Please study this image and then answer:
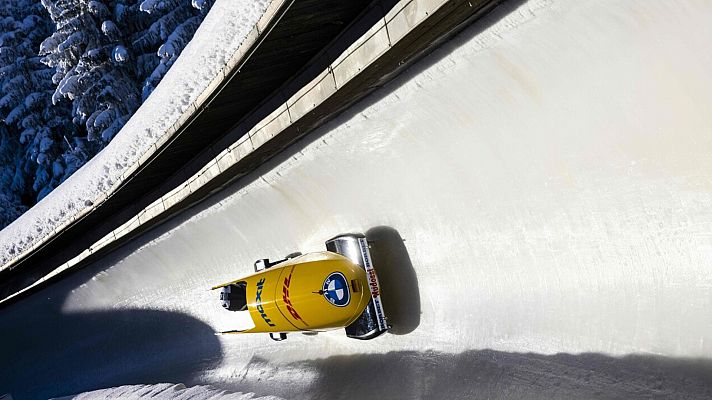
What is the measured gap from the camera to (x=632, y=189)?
3.15 m

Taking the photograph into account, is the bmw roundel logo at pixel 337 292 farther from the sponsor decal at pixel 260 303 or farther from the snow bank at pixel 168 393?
the snow bank at pixel 168 393

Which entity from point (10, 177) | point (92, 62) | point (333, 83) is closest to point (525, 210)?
point (333, 83)

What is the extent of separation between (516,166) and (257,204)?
3.22 m

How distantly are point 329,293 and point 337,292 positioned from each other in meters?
0.06

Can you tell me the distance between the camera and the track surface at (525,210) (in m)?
2.97

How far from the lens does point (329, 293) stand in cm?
451

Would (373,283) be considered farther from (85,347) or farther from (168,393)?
(85,347)

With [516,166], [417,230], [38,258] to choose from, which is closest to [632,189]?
[516,166]

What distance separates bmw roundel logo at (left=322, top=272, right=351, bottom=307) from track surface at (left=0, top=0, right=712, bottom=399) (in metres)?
0.51

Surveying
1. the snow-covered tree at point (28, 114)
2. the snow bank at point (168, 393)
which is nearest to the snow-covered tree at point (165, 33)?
the snow-covered tree at point (28, 114)

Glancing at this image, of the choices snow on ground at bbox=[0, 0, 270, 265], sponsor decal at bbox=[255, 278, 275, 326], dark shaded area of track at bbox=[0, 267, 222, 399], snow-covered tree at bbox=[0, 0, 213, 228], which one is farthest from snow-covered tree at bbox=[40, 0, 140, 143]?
sponsor decal at bbox=[255, 278, 275, 326]

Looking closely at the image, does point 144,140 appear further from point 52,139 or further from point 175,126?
point 52,139

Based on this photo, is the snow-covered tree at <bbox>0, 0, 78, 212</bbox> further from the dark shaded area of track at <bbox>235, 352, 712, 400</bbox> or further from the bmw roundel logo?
the bmw roundel logo

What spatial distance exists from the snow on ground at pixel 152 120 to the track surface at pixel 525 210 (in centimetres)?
99
